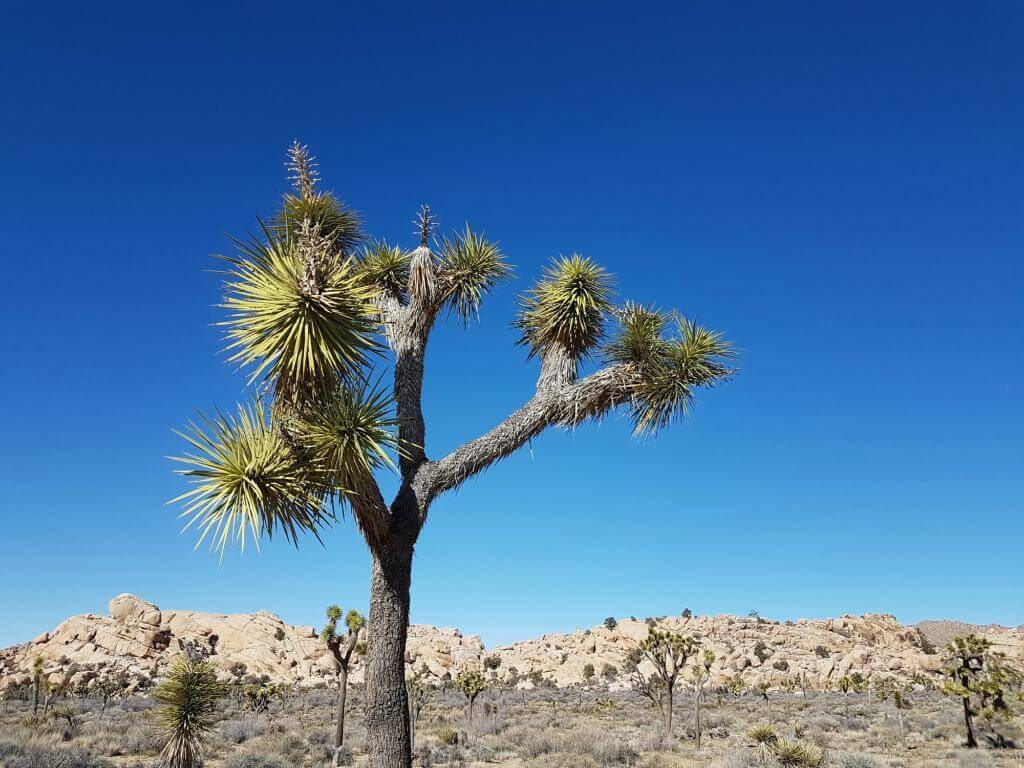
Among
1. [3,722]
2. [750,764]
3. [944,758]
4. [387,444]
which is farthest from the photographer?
[3,722]

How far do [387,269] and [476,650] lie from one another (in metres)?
69.8

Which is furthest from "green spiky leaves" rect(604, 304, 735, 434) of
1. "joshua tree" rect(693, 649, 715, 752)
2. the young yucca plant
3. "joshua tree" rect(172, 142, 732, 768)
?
"joshua tree" rect(693, 649, 715, 752)

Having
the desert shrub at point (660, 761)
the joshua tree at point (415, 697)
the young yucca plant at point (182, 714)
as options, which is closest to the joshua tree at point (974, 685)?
the desert shrub at point (660, 761)

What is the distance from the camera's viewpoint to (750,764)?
16.9m

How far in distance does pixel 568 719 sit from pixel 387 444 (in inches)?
1101

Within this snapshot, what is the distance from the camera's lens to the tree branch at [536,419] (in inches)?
319

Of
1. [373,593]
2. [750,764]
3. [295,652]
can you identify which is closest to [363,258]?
[373,593]

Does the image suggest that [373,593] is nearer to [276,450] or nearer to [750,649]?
[276,450]

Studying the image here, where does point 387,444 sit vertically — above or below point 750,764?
above

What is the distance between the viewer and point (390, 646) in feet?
24.4

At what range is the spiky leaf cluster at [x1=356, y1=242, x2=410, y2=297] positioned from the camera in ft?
32.0

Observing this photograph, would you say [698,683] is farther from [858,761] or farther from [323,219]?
[323,219]

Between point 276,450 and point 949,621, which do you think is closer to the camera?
point 276,450

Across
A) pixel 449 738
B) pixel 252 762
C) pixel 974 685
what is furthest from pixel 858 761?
pixel 252 762
